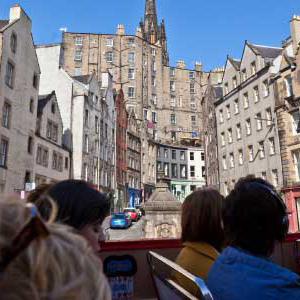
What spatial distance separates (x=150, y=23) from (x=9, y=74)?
7606 centimetres

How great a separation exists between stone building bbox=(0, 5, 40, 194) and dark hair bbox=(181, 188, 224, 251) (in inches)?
874

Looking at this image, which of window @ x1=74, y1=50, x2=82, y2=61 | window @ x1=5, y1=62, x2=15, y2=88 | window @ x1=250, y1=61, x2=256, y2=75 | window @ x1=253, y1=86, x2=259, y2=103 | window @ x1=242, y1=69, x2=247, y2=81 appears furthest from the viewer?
window @ x1=74, y1=50, x2=82, y2=61

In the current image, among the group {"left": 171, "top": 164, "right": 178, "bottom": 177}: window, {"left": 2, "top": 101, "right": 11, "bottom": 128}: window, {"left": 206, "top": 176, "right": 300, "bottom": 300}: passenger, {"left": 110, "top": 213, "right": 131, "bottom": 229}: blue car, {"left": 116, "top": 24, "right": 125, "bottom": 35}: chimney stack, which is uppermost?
{"left": 116, "top": 24, "right": 125, "bottom": 35}: chimney stack

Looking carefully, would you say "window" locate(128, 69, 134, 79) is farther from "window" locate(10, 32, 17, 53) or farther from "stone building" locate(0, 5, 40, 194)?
"window" locate(10, 32, 17, 53)

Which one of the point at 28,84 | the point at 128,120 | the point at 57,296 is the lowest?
the point at 57,296

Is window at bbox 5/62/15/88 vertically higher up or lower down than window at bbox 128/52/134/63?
lower down

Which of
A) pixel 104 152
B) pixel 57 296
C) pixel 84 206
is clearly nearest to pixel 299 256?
pixel 84 206

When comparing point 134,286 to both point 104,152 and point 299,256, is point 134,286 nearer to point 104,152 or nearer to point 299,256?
point 299,256

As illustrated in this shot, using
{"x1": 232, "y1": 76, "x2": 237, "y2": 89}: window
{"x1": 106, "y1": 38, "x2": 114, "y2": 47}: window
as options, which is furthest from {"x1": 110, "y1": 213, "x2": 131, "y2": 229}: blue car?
{"x1": 106, "y1": 38, "x2": 114, "y2": 47}: window

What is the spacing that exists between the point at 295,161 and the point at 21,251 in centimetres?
3003

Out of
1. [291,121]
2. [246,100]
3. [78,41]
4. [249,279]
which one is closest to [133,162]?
[246,100]

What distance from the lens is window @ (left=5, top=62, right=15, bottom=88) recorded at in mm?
25234

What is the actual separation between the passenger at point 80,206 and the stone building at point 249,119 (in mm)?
27442

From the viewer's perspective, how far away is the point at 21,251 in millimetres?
965
